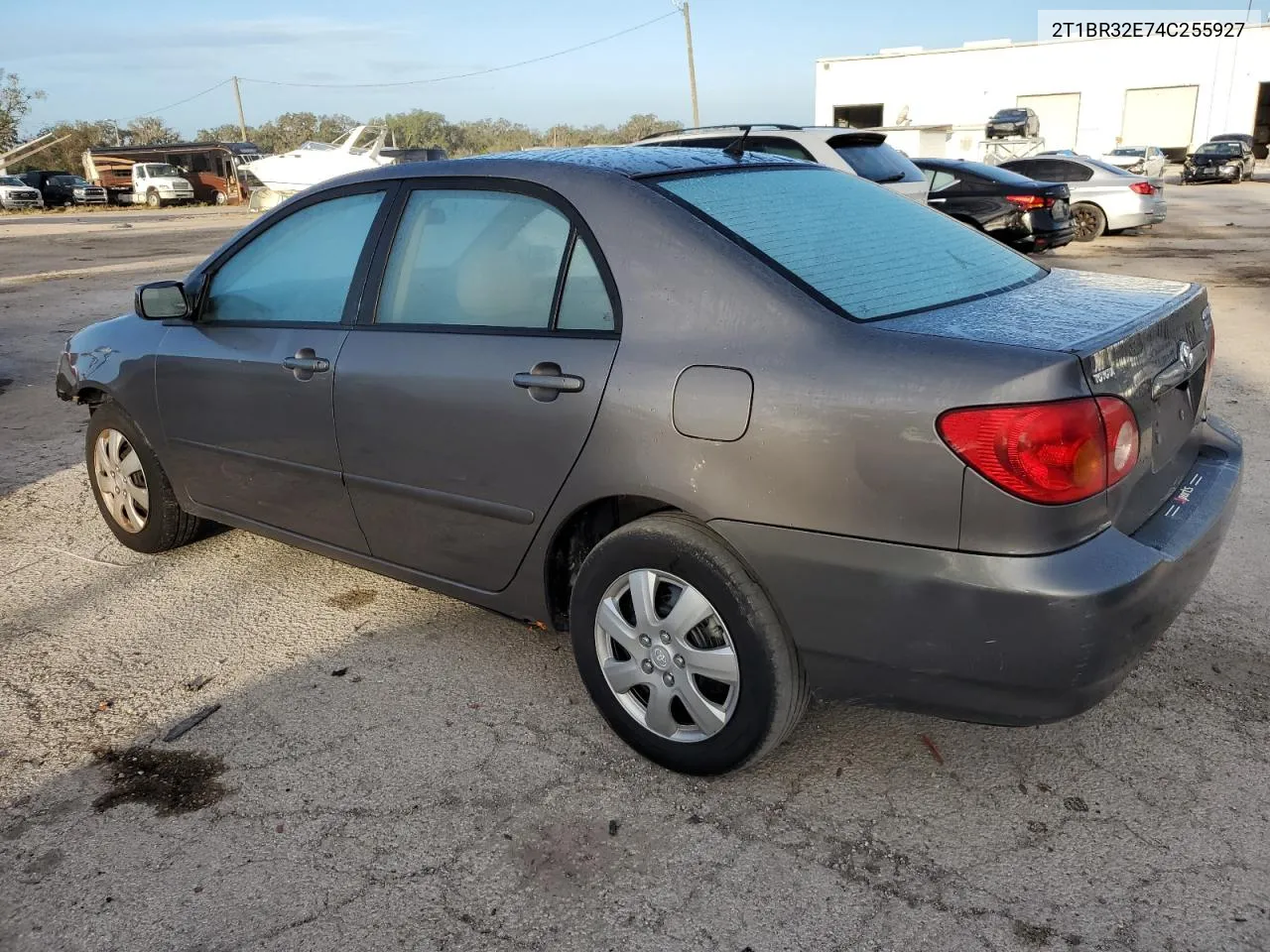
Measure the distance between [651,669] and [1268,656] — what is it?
6.60ft

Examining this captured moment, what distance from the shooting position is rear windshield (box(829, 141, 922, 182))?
9.45 m

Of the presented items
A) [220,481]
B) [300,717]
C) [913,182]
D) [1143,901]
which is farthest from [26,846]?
[913,182]

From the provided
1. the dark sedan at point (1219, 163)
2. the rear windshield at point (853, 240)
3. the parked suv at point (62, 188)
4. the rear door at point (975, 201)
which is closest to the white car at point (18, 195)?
the parked suv at point (62, 188)

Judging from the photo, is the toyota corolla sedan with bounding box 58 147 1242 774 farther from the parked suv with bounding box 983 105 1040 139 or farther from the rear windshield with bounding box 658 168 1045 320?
the parked suv with bounding box 983 105 1040 139

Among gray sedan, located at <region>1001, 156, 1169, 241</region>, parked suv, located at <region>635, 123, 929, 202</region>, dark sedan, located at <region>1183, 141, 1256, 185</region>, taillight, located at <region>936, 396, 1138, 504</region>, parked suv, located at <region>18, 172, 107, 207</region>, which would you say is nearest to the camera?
taillight, located at <region>936, 396, 1138, 504</region>

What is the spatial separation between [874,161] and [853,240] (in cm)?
744

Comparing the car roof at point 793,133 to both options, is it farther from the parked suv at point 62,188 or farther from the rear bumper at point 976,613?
the parked suv at point 62,188

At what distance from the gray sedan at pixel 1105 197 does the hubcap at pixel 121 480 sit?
15.6 m

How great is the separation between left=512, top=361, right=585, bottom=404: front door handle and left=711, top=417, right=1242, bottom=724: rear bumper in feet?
1.92

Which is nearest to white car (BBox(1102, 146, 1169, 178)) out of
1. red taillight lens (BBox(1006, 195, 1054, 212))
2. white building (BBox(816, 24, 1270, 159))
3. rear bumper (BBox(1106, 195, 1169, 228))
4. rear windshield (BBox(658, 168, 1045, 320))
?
rear bumper (BBox(1106, 195, 1169, 228))

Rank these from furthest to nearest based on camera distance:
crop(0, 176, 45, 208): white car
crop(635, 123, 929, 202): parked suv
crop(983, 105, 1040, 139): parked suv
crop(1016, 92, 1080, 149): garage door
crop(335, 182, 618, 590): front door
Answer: crop(1016, 92, 1080, 149): garage door
crop(0, 176, 45, 208): white car
crop(983, 105, 1040, 139): parked suv
crop(635, 123, 929, 202): parked suv
crop(335, 182, 618, 590): front door

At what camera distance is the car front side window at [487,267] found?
9.25 ft

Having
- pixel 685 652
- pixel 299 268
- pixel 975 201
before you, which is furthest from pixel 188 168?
pixel 685 652

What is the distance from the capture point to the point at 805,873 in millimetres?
2377
